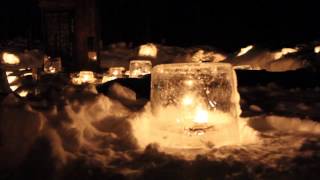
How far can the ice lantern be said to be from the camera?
154 inches

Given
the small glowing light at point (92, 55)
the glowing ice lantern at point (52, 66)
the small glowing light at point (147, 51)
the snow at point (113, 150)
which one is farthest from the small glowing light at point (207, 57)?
the snow at point (113, 150)

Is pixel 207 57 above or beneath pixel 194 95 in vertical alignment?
above

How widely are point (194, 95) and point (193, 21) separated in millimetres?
17186

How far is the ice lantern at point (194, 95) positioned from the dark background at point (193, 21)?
14.2 m

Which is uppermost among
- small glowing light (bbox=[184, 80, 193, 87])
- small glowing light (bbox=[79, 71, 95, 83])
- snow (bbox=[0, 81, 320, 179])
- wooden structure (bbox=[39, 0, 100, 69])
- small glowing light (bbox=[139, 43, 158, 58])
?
wooden structure (bbox=[39, 0, 100, 69])

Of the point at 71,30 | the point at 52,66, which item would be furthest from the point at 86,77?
the point at 71,30

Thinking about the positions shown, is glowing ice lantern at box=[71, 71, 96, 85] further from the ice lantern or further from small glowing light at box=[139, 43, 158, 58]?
the ice lantern

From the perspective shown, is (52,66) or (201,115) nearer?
(201,115)

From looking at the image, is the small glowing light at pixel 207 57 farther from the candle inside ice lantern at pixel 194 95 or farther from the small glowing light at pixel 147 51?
the candle inside ice lantern at pixel 194 95

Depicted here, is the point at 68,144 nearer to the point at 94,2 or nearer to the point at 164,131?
the point at 164,131

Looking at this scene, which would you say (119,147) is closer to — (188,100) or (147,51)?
A: (188,100)

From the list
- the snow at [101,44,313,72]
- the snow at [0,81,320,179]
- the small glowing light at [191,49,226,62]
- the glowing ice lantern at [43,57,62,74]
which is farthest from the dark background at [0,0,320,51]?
the snow at [0,81,320,179]

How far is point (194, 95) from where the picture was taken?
13.1 ft

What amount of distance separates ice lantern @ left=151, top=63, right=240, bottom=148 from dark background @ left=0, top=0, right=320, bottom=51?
1416cm
